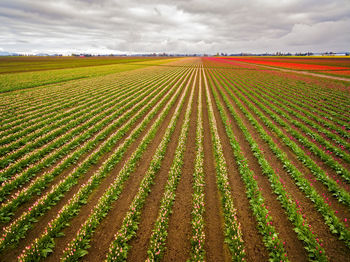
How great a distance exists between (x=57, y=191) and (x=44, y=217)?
136 centimetres

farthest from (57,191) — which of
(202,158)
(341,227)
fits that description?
(341,227)

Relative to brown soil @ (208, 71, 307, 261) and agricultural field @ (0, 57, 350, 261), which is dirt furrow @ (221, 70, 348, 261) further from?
brown soil @ (208, 71, 307, 261)

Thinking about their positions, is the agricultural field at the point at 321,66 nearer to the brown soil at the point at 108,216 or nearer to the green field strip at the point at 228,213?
the green field strip at the point at 228,213

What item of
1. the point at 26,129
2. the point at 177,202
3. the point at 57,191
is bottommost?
the point at 177,202

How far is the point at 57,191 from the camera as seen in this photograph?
7.87 meters

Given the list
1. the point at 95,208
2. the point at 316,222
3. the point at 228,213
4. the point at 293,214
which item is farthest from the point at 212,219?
the point at 95,208

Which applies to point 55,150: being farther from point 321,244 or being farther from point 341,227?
point 341,227

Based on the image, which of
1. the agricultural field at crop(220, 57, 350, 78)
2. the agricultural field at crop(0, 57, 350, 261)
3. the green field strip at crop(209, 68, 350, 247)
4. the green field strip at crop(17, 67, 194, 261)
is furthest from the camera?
the agricultural field at crop(220, 57, 350, 78)

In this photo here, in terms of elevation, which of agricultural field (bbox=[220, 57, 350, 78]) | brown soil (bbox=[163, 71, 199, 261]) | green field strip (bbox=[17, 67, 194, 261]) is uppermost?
agricultural field (bbox=[220, 57, 350, 78])

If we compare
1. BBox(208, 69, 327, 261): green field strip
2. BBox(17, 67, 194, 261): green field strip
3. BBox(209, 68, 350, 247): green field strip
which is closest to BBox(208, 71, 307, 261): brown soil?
BBox(208, 69, 327, 261): green field strip

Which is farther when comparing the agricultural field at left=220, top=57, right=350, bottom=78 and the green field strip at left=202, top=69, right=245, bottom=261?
the agricultural field at left=220, top=57, right=350, bottom=78

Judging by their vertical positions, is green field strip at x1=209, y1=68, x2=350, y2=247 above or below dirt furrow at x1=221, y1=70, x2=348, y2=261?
above

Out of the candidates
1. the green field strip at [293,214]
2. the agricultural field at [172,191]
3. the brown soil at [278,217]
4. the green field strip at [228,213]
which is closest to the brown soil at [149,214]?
the agricultural field at [172,191]

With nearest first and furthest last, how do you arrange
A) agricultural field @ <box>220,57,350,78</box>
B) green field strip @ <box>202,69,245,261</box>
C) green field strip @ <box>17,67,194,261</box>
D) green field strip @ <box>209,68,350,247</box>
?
green field strip @ <box>17,67,194,261</box> → green field strip @ <box>202,69,245,261</box> → green field strip @ <box>209,68,350,247</box> → agricultural field @ <box>220,57,350,78</box>
